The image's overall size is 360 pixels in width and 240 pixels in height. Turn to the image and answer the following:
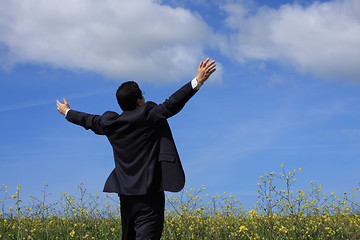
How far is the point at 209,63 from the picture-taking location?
11.1 feet

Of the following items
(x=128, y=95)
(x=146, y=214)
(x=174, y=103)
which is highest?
(x=128, y=95)

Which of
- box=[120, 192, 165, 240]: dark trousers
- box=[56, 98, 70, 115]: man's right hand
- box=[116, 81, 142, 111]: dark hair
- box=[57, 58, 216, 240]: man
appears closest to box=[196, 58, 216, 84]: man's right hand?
box=[57, 58, 216, 240]: man

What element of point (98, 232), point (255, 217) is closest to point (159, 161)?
point (98, 232)

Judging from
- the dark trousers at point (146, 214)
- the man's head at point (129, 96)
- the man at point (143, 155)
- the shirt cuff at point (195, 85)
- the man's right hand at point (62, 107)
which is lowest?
the dark trousers at point (146, 214)

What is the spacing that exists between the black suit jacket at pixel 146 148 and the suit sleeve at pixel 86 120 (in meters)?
0.11

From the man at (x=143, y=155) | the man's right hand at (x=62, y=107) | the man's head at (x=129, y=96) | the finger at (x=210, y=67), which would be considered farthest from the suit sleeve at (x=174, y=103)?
the man's right hand at (x=62, y=107)

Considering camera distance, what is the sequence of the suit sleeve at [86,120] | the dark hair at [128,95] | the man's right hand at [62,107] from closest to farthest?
the dark hair at [128,95], the suit sleeve at [86,120], the man's right hand at [62,107]

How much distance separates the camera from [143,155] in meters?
3.55

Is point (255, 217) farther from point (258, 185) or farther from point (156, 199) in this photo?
point (156, 199)

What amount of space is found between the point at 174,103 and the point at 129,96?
59cm

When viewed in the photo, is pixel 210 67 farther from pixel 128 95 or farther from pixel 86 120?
pixel 86 120

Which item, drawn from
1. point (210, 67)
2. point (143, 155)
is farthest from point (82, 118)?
point (210, 67)

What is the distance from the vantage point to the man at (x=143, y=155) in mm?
3387

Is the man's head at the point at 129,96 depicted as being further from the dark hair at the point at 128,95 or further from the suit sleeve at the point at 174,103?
the suit sleeve at the point at 174,103
